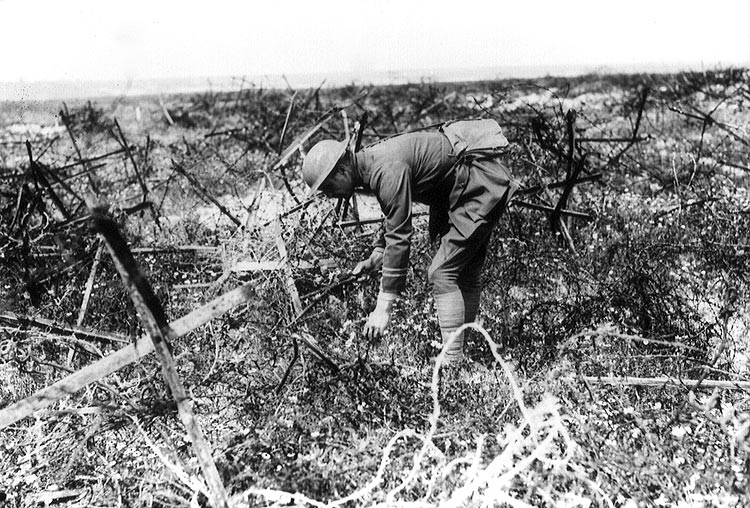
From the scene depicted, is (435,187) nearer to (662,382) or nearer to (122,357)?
(662,382)

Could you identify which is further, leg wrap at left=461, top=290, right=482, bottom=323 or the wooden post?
leg wrap at left=461, top=290, right=482, bottom=323

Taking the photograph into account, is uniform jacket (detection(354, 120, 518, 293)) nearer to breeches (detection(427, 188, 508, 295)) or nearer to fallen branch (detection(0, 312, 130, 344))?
breeches (detection(427, 188, 508, 295))

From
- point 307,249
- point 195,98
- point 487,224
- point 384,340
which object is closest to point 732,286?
point 487,224

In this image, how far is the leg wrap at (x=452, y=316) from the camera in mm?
4051

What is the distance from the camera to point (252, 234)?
17.6 ft

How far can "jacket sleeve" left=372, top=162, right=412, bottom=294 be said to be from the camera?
11.8ft

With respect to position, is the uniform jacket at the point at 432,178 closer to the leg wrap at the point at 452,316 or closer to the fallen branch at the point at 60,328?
the leg wrap at the point at 452,316

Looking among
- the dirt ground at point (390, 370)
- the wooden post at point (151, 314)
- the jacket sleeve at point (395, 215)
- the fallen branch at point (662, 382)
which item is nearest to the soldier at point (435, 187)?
the jacket sleeve at point (395, 215)

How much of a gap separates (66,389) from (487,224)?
8.23 feet

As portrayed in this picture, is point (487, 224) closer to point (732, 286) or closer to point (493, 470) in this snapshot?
point (493, 470)

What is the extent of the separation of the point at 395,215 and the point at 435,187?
0.54 metres

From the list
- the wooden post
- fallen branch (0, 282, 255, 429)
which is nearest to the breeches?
fallen branch (0, 282, 255, 429)

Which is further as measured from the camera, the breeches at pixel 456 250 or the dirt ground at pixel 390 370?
the breeches at pixel 456 250

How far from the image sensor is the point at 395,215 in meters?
3.59
